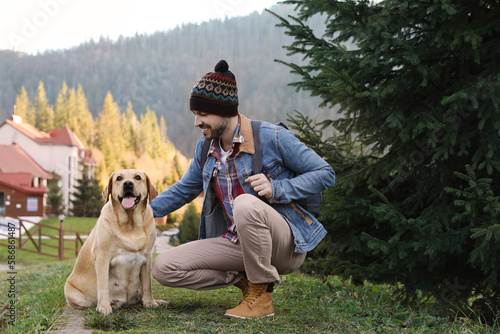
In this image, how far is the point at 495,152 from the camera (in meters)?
3.97

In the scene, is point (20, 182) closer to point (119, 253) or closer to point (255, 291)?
point (119, 253)

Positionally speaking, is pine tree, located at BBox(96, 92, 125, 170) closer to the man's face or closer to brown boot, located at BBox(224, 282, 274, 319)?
the man's face

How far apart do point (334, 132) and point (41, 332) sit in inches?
154

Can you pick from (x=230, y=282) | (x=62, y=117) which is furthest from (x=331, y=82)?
(x=62, y=117)

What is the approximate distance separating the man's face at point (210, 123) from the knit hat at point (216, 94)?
3 centimetres

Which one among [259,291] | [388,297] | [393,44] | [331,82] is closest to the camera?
[259,291]

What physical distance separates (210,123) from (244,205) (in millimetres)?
591

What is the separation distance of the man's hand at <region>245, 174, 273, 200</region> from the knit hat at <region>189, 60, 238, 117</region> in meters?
0.46

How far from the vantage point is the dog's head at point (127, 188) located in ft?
9.97

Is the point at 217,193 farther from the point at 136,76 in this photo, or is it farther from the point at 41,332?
the point at 136,76

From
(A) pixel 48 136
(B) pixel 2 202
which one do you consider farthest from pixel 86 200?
(A) pixel 48 136

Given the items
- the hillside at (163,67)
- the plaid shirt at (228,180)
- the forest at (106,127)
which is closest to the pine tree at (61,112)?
the forest at (106,127)

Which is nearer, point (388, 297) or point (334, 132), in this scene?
point (388, 297)

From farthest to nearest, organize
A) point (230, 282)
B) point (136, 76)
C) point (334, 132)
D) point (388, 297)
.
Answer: point (136, 76) < point (334, 132) < point (388, 297) < point (230, 282)
